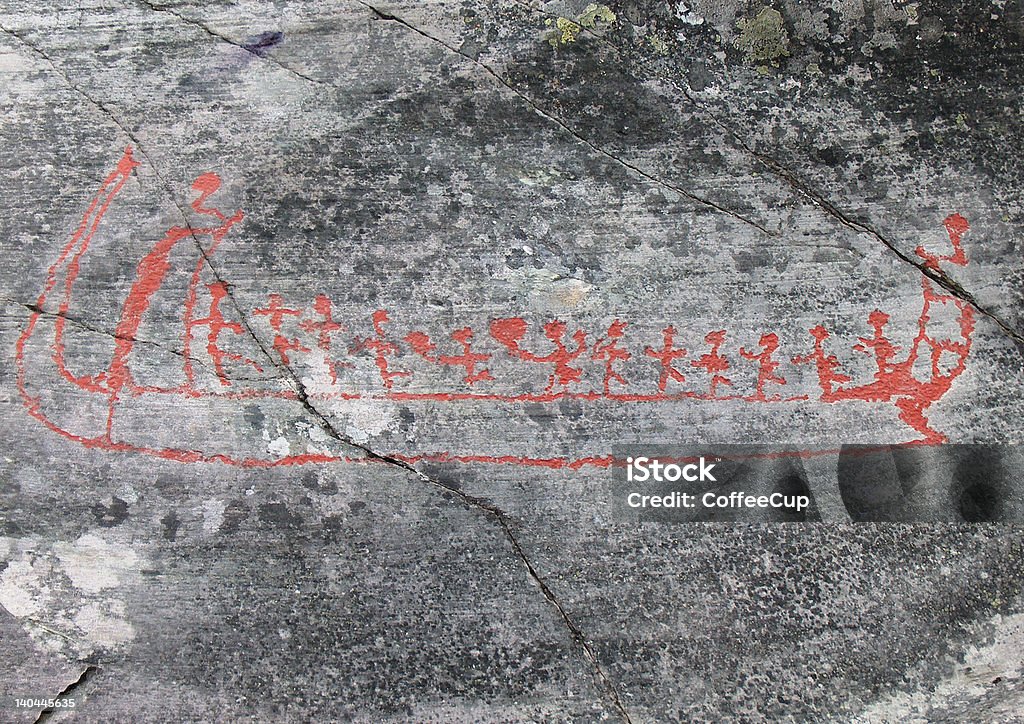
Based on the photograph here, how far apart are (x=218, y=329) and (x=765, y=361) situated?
1.70 metres

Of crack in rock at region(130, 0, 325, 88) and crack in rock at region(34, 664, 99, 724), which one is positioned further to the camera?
crack in rock at region(130, 0, 325, 88)

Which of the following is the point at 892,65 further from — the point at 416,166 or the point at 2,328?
the point at 2,328

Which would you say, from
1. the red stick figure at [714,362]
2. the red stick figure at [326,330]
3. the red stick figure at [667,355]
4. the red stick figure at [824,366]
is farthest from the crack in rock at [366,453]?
the red stick figure at [824,366]

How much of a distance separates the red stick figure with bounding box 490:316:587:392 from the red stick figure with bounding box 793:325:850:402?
0.67m

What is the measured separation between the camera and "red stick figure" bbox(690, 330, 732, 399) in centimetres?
194

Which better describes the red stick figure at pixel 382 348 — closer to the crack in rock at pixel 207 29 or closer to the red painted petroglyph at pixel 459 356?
the red painted petroglyph at pixel 459 356

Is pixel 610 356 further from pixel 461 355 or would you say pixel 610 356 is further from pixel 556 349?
pixel 461 355

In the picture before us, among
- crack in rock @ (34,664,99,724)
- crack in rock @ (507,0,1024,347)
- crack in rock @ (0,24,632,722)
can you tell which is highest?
crack in rock @ (507,0,1024,347)

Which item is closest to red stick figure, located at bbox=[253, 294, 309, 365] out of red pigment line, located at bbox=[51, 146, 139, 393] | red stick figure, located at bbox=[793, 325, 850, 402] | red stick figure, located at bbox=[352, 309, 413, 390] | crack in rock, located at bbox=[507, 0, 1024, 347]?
red stick figure, located at bbox=[352, 309, 413, 390]

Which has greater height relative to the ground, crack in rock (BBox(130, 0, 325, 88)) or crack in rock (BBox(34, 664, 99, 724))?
crack in rock (BBox(130, 0, 325, 88))

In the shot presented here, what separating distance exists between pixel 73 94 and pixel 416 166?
3.74ft

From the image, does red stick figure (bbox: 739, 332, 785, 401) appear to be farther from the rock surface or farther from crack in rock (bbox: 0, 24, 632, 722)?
crack in rock (bbox: 0, 24, 632, 722)

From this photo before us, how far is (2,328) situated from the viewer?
79.0 inches

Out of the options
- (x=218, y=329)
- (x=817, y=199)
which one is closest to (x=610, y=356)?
(x=817, y=199)
